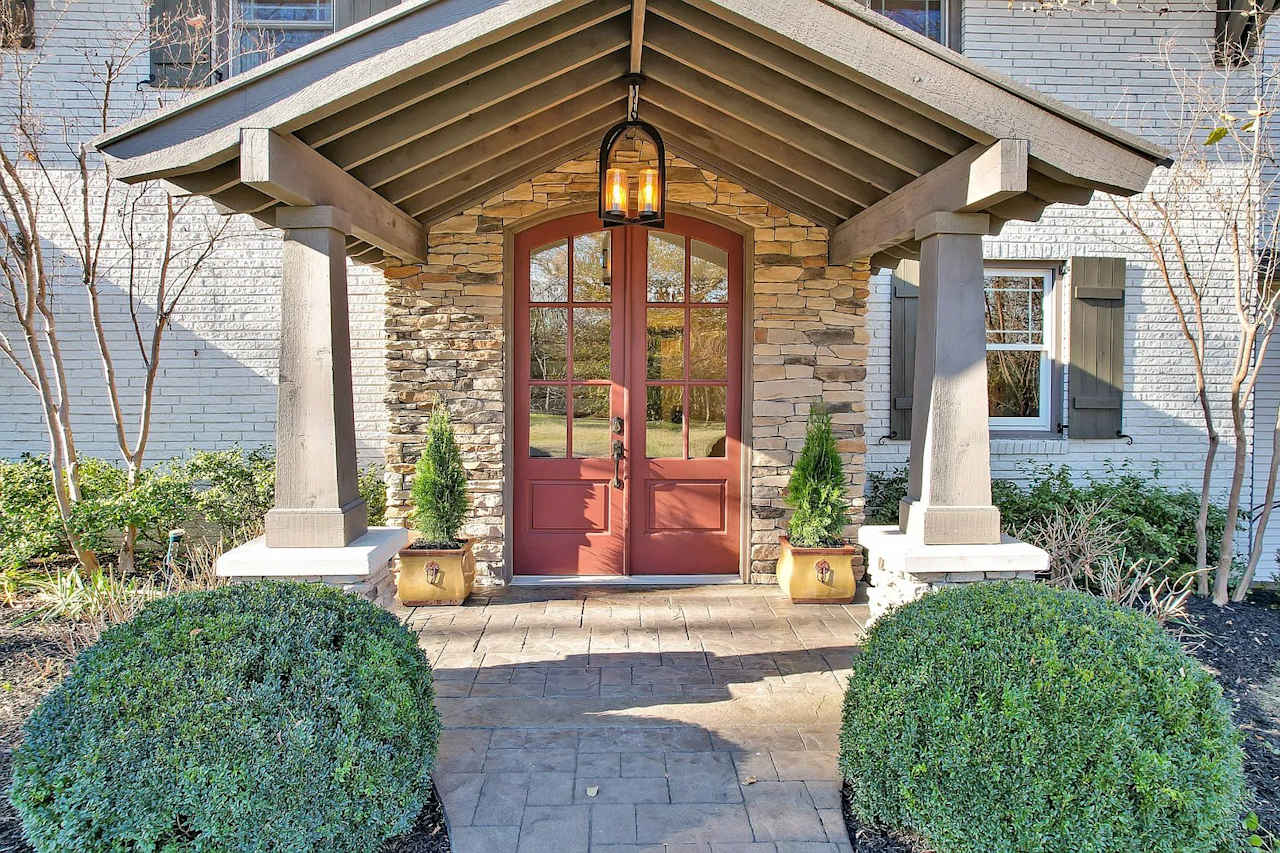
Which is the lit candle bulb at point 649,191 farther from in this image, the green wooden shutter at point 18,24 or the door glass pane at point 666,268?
the green wooden shutter at point 18,24

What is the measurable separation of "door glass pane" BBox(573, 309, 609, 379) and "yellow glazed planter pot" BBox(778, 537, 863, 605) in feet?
6.06

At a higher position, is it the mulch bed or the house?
the house

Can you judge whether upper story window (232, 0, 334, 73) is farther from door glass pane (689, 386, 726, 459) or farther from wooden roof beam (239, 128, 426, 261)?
door glass pane (689, 386, 726, 459)

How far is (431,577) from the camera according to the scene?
203 inches

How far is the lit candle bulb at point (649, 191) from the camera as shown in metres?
4.28

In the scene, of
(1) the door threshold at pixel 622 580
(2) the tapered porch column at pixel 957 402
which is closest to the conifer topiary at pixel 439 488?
(1) the door threshold at pixel 622 580

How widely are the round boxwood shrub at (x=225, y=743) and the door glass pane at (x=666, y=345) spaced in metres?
3.51

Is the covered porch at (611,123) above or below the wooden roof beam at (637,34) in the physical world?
below

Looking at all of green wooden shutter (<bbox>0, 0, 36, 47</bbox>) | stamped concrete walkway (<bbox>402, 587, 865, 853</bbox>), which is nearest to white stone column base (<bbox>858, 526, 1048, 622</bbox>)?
stamped concrete walkway (<bbox>402, 587, 865, 853</bbox>)

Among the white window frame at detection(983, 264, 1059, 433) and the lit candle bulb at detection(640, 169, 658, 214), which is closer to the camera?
the lit candle bulb at detection(640, 169, 658, 214)

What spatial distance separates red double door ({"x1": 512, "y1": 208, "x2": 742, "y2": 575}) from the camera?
5.73 metres

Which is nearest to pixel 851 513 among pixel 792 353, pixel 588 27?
pixel 792 353

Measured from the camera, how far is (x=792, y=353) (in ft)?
18.4

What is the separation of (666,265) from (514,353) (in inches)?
49.6
